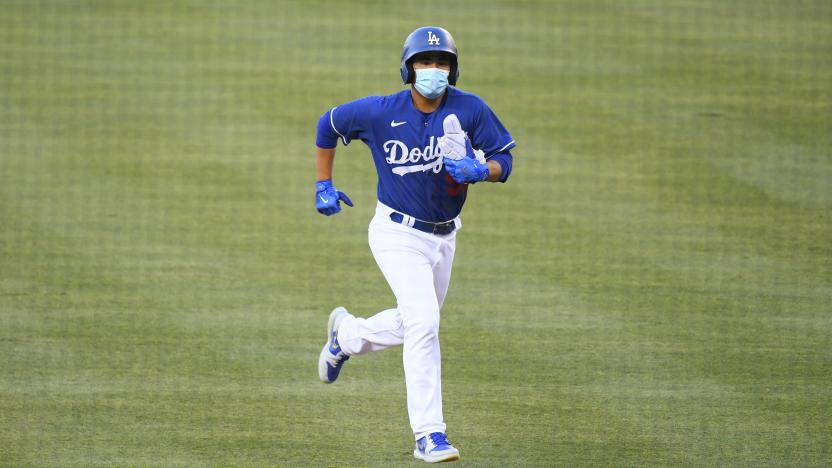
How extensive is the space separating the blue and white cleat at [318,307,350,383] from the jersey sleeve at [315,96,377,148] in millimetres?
880

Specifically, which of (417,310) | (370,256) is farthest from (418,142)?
(370,256)

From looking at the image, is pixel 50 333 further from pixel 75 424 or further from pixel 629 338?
pixel 629 338

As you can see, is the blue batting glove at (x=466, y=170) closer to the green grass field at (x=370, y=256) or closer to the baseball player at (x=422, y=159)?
the baseball player at (x=422, y=159)

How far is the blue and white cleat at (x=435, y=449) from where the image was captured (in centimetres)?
470

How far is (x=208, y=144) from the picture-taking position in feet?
35.3

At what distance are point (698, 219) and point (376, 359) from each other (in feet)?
11.5

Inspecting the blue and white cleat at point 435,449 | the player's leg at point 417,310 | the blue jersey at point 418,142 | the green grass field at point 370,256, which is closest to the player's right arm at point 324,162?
the blue jersey at point 418,142

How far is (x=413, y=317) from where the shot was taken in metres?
4.98

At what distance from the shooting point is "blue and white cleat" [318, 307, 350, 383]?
575 cm

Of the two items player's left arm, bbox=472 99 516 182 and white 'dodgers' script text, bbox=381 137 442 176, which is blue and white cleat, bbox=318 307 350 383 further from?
player's left arm, bbox=472 99 516 182

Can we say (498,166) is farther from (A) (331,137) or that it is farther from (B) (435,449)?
(B) (435,449)

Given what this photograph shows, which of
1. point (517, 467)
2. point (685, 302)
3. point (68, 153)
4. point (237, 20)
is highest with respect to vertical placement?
point (237, 20)

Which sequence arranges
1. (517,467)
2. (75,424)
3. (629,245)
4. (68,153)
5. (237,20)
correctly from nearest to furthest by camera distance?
(517,467) → (75,424) → (629,245) → (68,153) → (237,20)

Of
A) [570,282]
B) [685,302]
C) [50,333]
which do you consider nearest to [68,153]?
[50,333]
